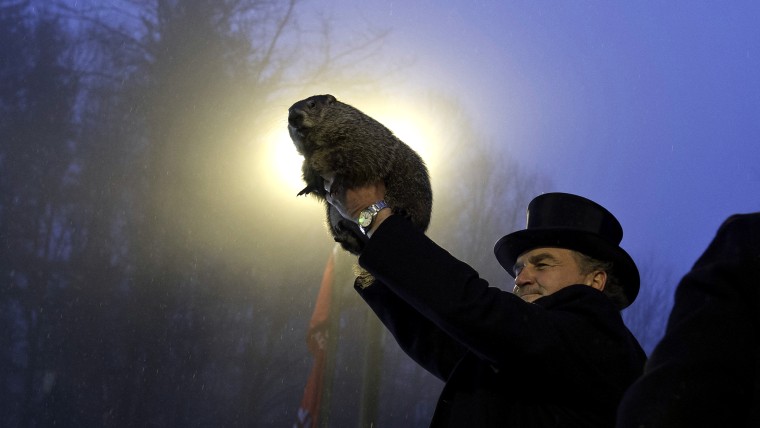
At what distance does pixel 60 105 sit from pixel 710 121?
6803 centimetres

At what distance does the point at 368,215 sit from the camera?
5.74 feet

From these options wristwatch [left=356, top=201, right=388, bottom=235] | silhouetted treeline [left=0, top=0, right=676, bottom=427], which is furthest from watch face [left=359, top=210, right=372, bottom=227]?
A: silhouetted treeline [left=0, top=0, right=676, bottom=427]

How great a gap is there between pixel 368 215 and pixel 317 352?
556cm

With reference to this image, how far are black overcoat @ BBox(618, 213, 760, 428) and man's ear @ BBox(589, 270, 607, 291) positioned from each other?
4.61ft

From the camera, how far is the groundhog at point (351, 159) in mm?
1922

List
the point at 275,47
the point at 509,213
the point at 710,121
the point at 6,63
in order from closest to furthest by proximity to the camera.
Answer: the point at 6,63, the point at 275,47, the point at 509,213, the point at 710,121

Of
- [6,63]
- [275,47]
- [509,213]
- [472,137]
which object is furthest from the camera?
[509,213]

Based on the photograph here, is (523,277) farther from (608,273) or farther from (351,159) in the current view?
(351,159)

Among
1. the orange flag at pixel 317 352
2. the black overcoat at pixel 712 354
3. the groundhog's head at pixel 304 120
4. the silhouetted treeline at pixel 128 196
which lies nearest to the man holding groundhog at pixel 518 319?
the groundhog's head at pixel 304 120

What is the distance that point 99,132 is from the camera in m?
14.4

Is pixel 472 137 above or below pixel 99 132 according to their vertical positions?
above

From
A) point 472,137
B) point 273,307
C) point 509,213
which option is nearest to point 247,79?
point 273,307

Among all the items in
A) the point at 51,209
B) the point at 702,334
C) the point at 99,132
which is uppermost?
the point at 99,132

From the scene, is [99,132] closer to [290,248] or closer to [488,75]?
[290,248]
